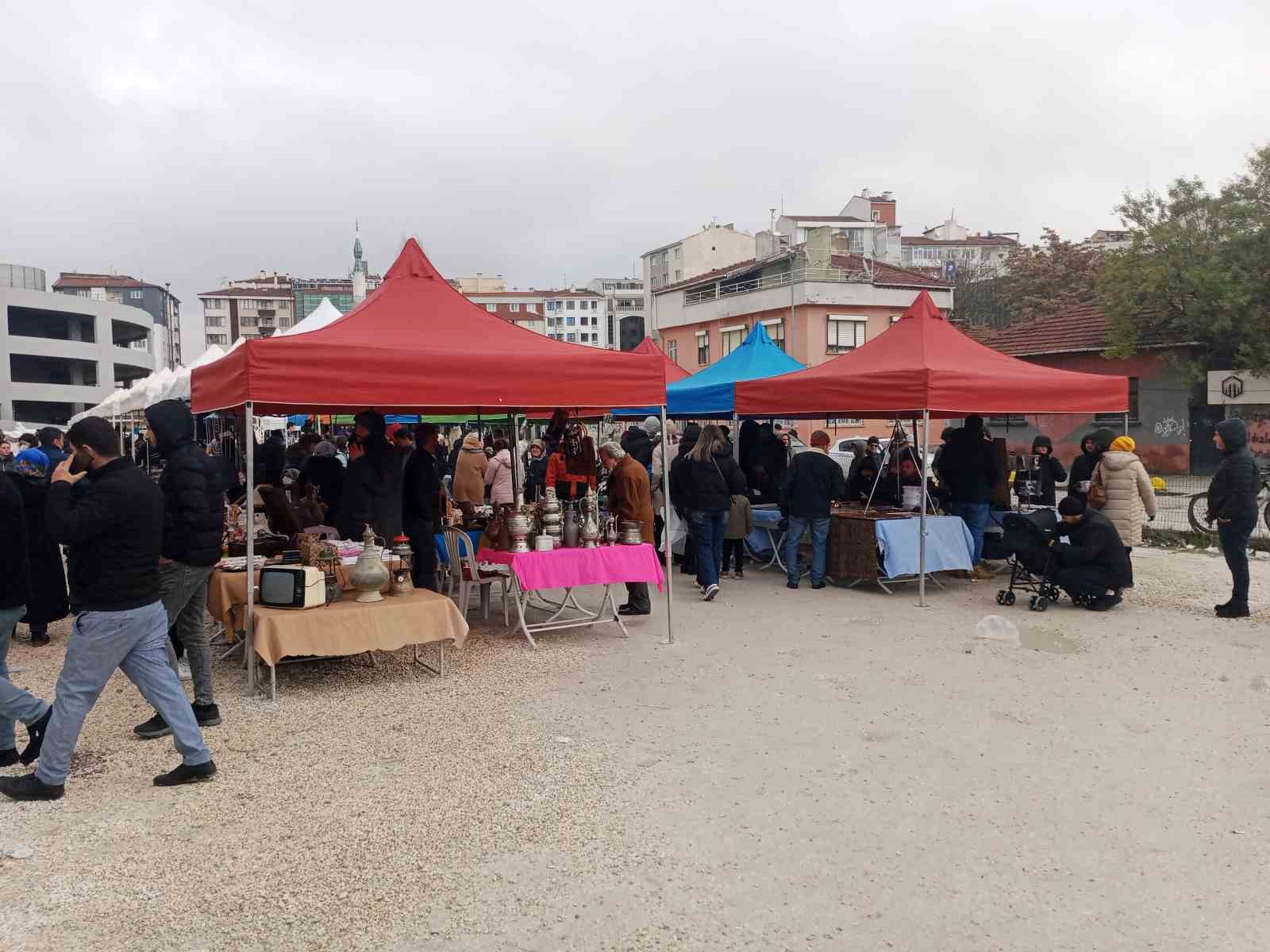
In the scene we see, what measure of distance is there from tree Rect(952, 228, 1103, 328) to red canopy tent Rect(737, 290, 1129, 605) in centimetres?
3097

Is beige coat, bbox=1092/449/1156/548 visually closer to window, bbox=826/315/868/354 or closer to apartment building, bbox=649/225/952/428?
apartment building, bbox=649/225/952/428

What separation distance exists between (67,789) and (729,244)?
57280 mm

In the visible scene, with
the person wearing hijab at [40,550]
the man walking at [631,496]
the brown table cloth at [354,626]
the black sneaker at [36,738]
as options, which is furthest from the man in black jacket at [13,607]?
the man walking at [631,496]

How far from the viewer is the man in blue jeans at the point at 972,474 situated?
32.5ft

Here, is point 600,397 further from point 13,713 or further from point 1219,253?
point 1219,253

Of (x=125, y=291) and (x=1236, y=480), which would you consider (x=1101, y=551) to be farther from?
(x=125, y=291)

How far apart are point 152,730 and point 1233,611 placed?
822 cm

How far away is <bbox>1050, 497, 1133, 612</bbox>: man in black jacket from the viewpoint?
8.41 metres

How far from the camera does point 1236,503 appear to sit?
8055mm

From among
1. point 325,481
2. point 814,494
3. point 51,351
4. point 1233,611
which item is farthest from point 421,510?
point 51,351

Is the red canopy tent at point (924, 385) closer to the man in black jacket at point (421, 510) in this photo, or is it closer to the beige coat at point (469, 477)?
the man in black jacket at point (421, 510)

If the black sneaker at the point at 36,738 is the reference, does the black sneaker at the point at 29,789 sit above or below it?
below

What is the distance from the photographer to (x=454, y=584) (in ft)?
32.4

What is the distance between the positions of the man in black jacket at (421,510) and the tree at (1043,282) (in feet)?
116
